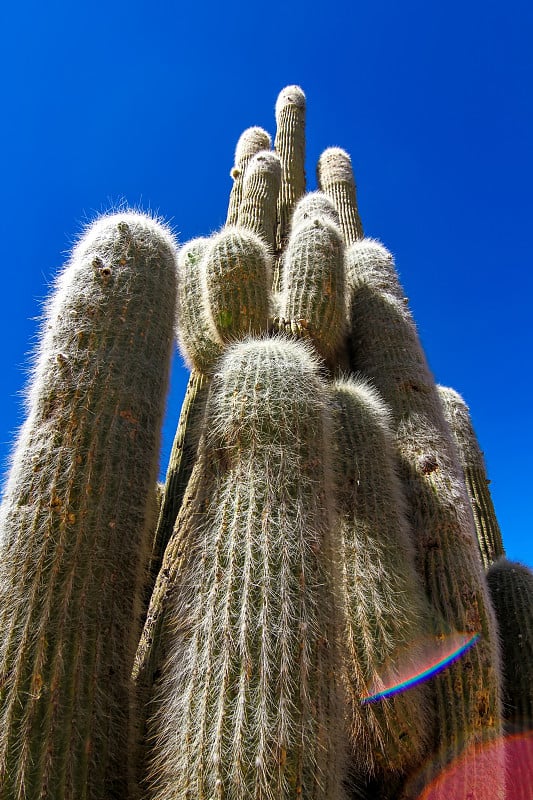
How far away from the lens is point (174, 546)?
3242mm

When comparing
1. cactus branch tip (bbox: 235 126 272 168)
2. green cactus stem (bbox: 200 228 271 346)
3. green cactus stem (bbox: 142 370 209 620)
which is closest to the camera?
green cactus stem (bbox: 142 370 209 620)

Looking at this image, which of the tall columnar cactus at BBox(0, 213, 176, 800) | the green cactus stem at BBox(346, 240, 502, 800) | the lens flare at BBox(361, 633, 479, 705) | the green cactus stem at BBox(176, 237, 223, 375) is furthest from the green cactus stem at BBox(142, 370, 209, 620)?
the green cactus stem at BBox(346, 240, 502, 800)

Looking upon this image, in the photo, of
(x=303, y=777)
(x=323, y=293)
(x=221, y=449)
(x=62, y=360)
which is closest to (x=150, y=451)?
(x=221, y=449)

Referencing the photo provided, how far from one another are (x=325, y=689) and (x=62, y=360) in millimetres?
1906

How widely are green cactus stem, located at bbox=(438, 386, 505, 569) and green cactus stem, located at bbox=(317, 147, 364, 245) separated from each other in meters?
2.33

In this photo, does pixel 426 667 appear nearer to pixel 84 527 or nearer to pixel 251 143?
pixel 84 527

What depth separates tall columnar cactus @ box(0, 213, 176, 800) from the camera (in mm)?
2031

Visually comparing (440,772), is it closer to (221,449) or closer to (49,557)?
(221,449)

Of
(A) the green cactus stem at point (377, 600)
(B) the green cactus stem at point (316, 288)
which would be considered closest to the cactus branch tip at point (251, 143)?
(B) the green cactus stem at point (316, 288)

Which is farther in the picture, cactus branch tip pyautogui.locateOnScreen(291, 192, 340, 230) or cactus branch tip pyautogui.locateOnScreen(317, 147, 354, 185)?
cactus branch tip pyautogui.locateOnScreen(317, 147, 354, 185)

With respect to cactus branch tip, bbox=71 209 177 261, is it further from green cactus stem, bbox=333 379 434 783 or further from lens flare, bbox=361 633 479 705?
lens flare, bbox=361 633 479 705

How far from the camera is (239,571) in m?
2.34

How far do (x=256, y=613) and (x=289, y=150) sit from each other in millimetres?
7319

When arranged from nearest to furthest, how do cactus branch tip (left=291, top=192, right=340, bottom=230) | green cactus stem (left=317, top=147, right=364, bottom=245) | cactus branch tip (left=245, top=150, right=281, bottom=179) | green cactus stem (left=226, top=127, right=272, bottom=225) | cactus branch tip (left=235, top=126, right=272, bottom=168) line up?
1. cactus branch tip (left=291, top=192, right=340, bottom=230)
2. cactus branch tip (left=245, top=150, right=281, bottom=179)
3. green cactus stem (left=317, top=147, right=364, bottom=245)
4. green cactus stem (left=226, top=127, right=272, bottom=225)
5. cactus branch tip (left=235, top=126, right=272, bottom=168)
